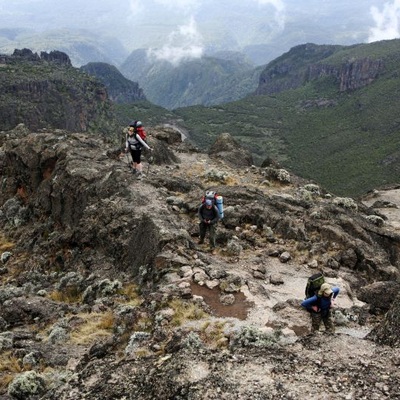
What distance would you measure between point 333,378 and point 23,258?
18854 millimetres

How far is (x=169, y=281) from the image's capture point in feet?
52.7

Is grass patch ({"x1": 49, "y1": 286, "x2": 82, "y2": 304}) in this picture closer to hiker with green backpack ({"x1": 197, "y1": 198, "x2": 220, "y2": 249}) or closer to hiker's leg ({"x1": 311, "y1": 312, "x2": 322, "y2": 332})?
hiker with green backpack ({"x1": 197, "y1": 198, "x2": 220, "y2": 249})

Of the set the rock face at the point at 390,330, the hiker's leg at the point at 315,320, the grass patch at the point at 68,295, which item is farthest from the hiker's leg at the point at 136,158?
the rock face at the point at 390,330

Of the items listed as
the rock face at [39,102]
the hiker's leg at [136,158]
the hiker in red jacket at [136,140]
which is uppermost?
the hiker in red jacket at [136,140]

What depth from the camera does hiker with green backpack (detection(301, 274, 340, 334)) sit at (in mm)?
12422

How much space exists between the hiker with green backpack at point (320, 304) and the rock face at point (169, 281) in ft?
2.64

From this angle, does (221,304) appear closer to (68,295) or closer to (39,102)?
(68,295)

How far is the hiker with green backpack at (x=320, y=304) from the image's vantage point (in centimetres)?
1242

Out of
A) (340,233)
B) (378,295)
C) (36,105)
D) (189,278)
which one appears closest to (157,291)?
(189,278)

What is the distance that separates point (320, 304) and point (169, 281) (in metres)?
5.55

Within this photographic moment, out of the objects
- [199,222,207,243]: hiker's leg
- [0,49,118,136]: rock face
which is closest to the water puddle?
[199,222,207,243]: hiker's leg

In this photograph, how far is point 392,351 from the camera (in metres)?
10.4

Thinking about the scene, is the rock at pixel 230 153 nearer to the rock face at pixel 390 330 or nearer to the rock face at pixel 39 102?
the rock face at pixel 390 330

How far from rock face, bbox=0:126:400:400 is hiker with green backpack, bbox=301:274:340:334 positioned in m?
0.80
